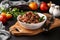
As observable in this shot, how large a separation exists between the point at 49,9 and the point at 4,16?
444mm

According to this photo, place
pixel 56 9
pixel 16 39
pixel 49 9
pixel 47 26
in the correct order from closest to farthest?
pixel 16 39 → pixel 47 26 → pixel 56 9 → pixel 49 9

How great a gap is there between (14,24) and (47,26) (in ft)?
0.90

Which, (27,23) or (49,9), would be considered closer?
(27,23)

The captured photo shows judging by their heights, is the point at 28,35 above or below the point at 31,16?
below

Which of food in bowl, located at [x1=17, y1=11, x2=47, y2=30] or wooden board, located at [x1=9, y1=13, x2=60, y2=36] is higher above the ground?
food in bowl, located at [x1=17, y1=11, x2=47, y2=30]

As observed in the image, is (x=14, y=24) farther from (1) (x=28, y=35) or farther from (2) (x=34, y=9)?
(2) (x=34, y=9)

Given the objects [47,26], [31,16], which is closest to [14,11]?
[31,16]

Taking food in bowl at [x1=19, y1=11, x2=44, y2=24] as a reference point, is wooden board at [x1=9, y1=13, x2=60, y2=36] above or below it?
below

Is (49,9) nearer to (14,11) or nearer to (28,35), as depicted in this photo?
(14,11)

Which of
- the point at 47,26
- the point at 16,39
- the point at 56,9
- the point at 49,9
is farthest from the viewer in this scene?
the point at 49,9

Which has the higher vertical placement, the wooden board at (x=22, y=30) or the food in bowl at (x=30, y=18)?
the food in bowl at (x=30, y=18)

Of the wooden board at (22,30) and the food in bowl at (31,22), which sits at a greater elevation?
the food in bowl at (31,22)

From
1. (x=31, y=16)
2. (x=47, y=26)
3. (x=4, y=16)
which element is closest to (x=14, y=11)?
(x=4, y=16)

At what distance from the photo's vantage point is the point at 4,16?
4.72 feet
